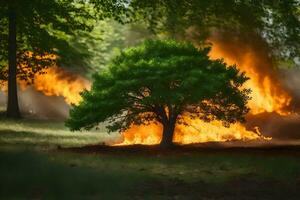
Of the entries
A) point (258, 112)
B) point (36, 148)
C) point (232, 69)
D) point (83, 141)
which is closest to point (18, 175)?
point (36, 148)

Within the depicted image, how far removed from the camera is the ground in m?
10.1

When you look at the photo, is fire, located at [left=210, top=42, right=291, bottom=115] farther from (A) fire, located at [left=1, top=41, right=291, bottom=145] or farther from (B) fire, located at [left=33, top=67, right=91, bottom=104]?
(B) fire, located at [left=33, top=67, right=91, bottom=104]

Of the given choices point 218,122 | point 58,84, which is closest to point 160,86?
point 218,122

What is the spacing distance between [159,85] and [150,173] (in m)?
4.98

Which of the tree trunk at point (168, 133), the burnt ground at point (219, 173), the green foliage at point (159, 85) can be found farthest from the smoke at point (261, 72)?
the burnt ground at point (219, 173)

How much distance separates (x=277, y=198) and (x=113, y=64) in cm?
986

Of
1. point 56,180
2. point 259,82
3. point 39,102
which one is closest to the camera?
point 56,180

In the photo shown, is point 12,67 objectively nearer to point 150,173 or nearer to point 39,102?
point 39,102

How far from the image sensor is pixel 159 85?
17.4 m

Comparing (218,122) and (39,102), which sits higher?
(39,102)

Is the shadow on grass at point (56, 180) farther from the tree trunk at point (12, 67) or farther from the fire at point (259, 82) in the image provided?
the fire at point (259, 82)

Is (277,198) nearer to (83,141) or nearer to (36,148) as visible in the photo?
(36,148)

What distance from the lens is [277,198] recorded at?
9852 millimetres

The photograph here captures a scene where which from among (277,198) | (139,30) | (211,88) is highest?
(139,30)
